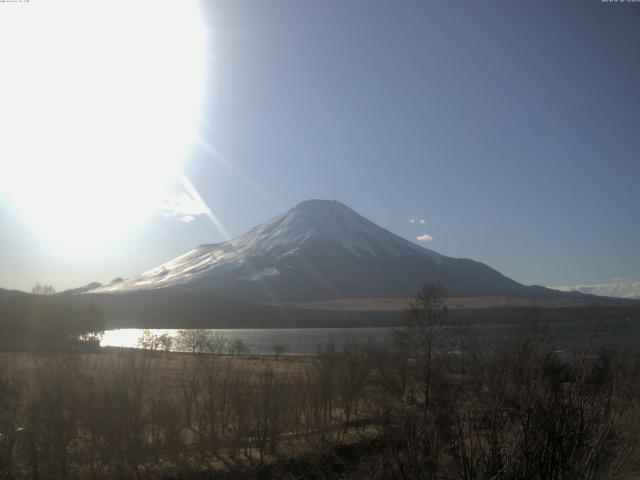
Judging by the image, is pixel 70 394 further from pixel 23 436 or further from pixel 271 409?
pixel 271 409

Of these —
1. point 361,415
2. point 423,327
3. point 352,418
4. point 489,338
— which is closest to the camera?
point 352,418

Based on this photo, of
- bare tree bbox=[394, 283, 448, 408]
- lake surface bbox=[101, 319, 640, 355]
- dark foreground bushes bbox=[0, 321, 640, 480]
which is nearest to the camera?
dark foreground bushes bbox=[0, 321, 640, 480]

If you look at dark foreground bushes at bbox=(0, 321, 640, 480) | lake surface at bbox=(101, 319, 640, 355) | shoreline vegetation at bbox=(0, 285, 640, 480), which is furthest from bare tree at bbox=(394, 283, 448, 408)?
lake surface at bbox=(101, 319, 640, 355)

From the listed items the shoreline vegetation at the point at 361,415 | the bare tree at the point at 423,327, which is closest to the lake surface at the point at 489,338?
the shoreline vegetation at the point at 361,415

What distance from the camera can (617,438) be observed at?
13.4 feet

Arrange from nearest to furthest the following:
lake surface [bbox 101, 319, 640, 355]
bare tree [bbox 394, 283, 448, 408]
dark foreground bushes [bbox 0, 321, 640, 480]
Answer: dark foreground bushes [bbox 0, 321, 640, 480], lake surface [bbox 101, 319, 640, 355], bare tree [bbox 394, 283, 448, 408]

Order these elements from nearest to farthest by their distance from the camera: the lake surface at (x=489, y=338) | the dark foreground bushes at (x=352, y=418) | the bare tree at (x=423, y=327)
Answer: the dark foreground bushes at (x=352, y=418), the lake surface at (x=489, y=338), the bare tree at (x=423, y=327)

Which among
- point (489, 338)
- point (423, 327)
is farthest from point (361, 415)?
point (489, 338)

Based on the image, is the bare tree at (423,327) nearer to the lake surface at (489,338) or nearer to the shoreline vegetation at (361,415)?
the shoreline vegetation at (361,415)

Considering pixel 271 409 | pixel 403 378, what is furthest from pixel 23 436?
pixel 403 378

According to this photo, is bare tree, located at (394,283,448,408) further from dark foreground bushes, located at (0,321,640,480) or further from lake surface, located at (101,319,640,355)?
lake surface, located at (101,319,640,355)

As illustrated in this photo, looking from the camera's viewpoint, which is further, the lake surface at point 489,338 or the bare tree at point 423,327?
the bare tree at point 423,327

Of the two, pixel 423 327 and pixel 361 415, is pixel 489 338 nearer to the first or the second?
pixel 423 327

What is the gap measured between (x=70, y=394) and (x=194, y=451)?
5.32 metres
